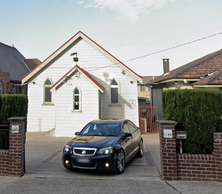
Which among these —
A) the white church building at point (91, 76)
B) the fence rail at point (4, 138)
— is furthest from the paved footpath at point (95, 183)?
the white church building at point (91, 76)

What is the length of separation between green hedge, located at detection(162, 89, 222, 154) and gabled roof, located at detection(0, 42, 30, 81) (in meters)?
24.3

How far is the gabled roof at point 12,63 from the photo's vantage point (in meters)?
24.9

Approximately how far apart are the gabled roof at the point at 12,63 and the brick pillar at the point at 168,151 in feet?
79.6

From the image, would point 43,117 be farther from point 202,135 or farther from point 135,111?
point 202,135

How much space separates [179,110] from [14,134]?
14.8 feet

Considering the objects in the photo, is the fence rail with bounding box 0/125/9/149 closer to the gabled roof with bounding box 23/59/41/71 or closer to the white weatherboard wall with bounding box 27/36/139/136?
the white weatherboard wall with bounding box 27/36/139/136

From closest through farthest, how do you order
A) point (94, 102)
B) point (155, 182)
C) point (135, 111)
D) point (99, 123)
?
point (155, 182) < point (99, 123) < point (94, 102) < point (135, 111)

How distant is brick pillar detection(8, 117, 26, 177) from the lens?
4.99 m

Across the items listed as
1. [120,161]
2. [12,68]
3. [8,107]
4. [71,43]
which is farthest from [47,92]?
[12,68]

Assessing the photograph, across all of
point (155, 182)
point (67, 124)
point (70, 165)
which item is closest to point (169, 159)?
point (155, 182)

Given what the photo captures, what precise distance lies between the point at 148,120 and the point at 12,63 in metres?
23.1

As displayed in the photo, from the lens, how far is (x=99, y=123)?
647 centimetres

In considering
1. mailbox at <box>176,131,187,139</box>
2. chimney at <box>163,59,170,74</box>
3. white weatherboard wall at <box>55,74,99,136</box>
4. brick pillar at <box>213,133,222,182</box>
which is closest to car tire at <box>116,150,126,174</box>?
mailbox at <box>176,131,187,139</box>

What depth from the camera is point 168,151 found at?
459 centimetres
